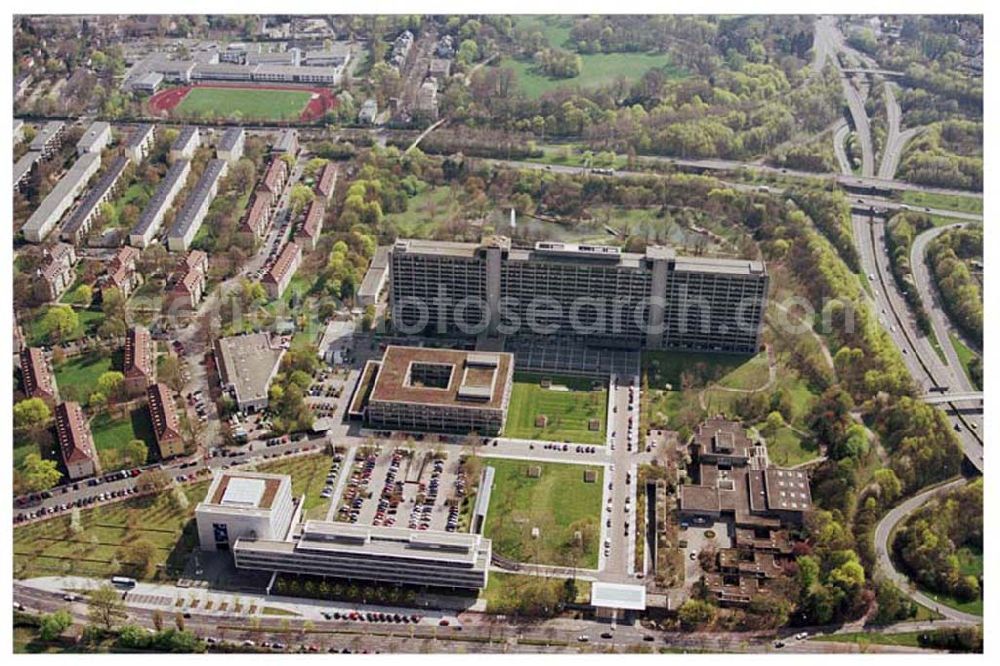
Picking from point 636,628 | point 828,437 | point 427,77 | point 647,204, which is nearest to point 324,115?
point 427,77

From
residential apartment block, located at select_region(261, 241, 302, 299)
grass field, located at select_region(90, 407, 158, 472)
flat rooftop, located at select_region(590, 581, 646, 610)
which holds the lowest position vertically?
flat rooftop, located at select_region(590, 581, 646, 610)

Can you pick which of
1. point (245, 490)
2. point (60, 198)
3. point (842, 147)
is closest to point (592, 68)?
point (842, 147)

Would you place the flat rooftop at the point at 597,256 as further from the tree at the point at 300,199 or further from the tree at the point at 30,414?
the tree at the point at 30,414

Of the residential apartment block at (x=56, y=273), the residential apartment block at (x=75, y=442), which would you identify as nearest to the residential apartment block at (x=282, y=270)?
the residential apartment block at (x=56, y=273)

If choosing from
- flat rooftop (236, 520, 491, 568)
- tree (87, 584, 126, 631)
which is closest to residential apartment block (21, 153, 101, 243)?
tree (87, 584, 126, 631)

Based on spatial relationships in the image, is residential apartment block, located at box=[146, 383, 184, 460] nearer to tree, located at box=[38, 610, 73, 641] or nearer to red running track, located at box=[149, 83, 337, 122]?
tree, located at box=[38, 610, 73, 641]
